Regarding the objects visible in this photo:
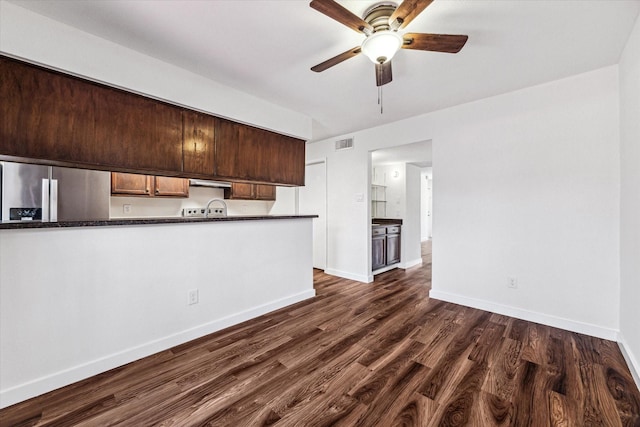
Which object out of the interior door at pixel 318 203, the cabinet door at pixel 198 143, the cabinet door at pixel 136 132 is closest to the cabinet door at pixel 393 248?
the interior door at pixel 318 203

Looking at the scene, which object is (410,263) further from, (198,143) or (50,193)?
(50,193)

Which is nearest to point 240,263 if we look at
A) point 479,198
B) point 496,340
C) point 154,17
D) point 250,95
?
point 250,95

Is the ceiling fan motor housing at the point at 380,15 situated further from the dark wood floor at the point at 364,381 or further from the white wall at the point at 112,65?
the dark wood floor at the point at 364,381

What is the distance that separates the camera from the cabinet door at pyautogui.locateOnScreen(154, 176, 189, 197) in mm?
3883

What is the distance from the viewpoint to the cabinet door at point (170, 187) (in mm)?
3883

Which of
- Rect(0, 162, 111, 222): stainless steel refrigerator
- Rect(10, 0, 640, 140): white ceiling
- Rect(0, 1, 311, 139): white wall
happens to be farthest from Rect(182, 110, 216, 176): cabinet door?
Rect(0, 162, 111, 222): stainless steel refrigerator

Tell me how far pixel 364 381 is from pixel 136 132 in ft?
8.76

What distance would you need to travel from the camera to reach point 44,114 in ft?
6.15

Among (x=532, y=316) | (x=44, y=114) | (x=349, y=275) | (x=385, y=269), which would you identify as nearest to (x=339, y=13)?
(x=44, y=114)

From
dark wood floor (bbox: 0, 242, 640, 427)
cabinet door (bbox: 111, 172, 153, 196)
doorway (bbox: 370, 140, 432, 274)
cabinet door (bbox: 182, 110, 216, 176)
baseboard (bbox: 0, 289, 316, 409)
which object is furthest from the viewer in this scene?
doorway (bbox: 370, 140, 432, 274)

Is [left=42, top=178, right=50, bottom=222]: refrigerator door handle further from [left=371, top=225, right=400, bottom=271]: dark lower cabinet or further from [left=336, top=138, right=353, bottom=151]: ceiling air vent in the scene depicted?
[left=371, top=225, right=400, bottom=271]: dark lower cabinet

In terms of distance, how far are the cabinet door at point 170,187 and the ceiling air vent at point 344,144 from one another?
2.50 m

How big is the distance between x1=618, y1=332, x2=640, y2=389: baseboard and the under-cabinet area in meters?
2.78

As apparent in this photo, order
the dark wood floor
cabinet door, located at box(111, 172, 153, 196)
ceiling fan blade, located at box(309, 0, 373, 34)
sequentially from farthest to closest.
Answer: cabinet door, located at box(111, 172, 153, 196), the dark wood floor, ceiling fan blade, located at box(309, 0, 373, 34)
